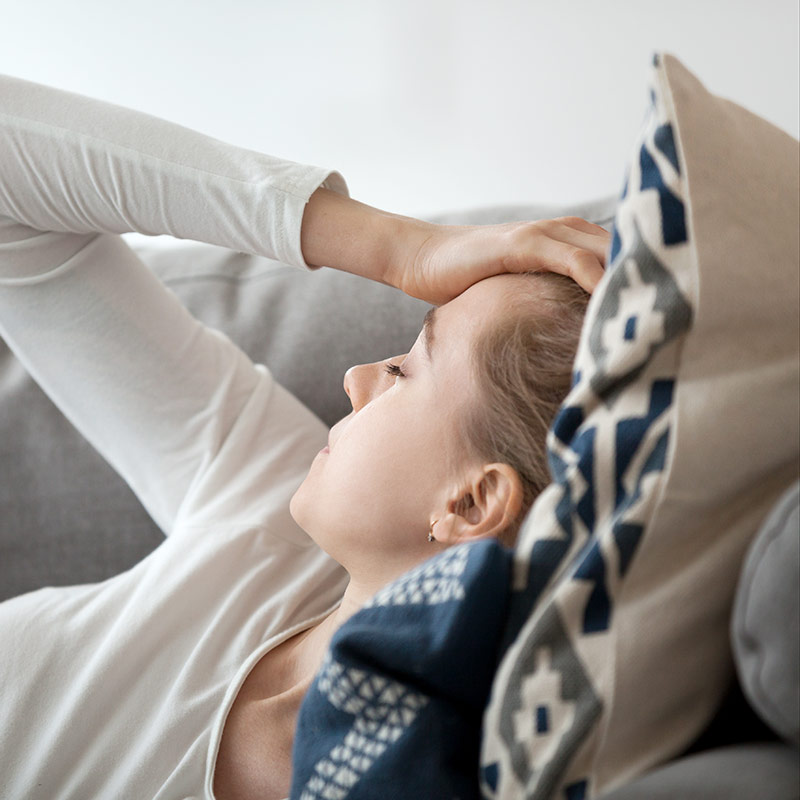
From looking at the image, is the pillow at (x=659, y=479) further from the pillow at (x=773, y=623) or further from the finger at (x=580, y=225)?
the finger at (x=580, y=225)

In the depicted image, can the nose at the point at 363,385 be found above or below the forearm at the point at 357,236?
below

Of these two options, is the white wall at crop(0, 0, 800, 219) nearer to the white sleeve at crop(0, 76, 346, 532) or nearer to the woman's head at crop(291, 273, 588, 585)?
the white sleeve at crop(0, 76, 346, 532)

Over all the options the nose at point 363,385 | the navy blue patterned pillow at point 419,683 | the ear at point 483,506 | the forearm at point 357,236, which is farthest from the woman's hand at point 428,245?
the navy blue patterned pillow at point 419,683

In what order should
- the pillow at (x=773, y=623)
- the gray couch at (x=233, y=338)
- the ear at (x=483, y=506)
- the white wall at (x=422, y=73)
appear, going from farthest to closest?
the white wall at (x=422, y=73) → the gray couch at (x=233, y=338) → the ear at (x=483, y=506) → the pillow at (x=773, y=623)

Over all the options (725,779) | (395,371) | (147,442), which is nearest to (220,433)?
(147,442)

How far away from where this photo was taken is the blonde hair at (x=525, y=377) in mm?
794

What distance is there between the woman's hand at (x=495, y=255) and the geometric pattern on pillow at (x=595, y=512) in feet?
0.79

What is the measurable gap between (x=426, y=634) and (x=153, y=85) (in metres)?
2.03

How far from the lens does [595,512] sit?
55 centimetres

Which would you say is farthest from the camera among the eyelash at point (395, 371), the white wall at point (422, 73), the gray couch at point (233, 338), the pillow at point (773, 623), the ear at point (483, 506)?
the white wall at point (422, 73)

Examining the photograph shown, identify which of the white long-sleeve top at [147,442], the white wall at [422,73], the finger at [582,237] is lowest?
the white long-sleeve top at [147,442]

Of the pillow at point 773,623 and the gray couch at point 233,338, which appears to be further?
the gray couch at point 233,338

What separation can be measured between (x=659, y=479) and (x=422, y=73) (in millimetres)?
1685

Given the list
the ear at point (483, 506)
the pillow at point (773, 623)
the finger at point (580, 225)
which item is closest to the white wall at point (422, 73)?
the finger at point (580, 225)
